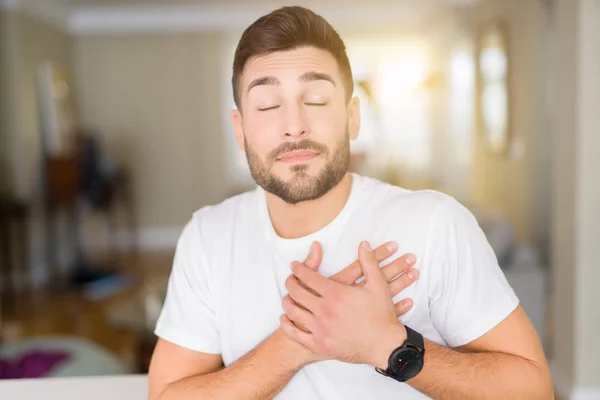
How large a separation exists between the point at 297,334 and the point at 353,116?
347mm

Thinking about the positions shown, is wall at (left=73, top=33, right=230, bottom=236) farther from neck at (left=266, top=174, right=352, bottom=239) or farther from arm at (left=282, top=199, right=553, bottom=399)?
arm at (left=282, top=199, right=553, bottom=399)

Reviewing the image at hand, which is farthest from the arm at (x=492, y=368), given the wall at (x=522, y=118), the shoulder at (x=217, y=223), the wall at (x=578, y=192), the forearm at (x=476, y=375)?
the wall at (x=522, y=118)

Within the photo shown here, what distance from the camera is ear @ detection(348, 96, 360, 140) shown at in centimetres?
109

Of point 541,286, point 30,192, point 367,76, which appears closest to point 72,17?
point 30,192

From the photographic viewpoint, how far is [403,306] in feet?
3.42

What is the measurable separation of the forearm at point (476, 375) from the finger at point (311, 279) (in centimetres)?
17

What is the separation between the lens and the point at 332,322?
0.97m

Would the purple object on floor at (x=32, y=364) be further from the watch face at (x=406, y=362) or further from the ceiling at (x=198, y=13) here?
the ceiling at (x=198, y=13)

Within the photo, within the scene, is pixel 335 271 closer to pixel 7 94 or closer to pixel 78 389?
pixel 78 389

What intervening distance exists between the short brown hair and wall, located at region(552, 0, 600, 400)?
6.97 feet

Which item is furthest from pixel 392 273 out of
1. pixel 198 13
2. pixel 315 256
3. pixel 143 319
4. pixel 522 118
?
pixel 198 13

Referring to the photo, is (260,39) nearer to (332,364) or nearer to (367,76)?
(332,364)

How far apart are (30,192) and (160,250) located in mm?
2070


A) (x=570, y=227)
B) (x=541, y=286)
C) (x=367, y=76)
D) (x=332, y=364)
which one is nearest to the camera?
(x=332, y=364)
